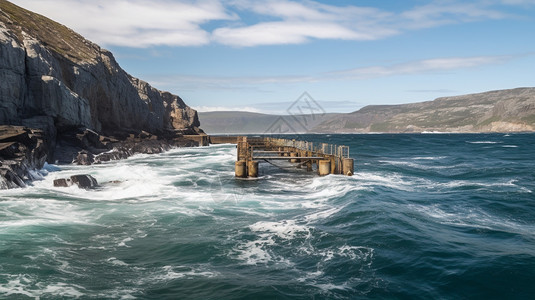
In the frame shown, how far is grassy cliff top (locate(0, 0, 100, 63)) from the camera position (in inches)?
2141

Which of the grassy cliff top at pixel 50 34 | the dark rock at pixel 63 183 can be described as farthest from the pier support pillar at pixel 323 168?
the grassy cliff top at pixel 50 34

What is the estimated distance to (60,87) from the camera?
4234 centimetres

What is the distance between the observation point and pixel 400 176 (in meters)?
33.5

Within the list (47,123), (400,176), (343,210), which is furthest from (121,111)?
(343,210)

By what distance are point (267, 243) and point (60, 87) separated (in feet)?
124

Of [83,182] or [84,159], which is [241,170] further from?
[84,159]

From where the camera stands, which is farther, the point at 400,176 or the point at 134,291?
the point at 400,176

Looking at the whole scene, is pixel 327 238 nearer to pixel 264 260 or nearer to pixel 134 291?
pixel 264 260

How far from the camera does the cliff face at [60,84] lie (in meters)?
37.2

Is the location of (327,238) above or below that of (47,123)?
below

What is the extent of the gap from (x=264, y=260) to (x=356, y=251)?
3155 mm

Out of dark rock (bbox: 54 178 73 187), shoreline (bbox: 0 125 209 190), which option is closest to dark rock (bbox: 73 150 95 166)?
shoreline (bbox: 0 125 209 190)

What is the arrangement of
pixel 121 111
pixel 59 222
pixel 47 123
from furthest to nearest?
pixel 121 111 < pixel 47 123 < pixel 59 222

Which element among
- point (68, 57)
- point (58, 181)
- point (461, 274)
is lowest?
point (461, 274)
